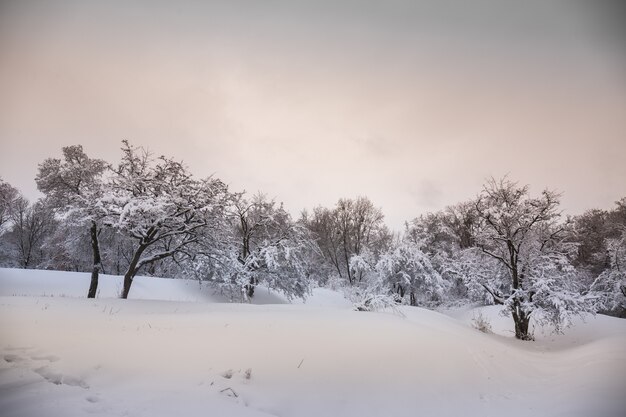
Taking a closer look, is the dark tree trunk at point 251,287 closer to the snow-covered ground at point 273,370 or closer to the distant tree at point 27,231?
the snow-covered ground at point 273,370

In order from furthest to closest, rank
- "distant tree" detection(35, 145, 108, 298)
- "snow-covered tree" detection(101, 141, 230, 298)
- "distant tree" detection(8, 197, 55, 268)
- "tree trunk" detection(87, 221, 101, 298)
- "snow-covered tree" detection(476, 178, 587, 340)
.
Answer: "distant tree" detection(8, 197, 55, 268)
"distant tree" detection(35, 145, 108, 298)
"snow-covered tree" detection(476, 178, 587, 340)
"tree trunk" detection(87, 221, 101, 298)
"snow-covered tree" detection(101, 141, 230, 298)

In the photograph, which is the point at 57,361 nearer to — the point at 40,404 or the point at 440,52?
the point at 40,404

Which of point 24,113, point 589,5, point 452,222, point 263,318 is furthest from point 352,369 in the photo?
point 452,222

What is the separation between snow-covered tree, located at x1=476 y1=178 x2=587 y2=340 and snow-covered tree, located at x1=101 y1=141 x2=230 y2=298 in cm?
1454

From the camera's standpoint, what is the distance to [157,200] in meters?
13.0

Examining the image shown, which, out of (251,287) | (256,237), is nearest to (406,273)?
(256,237)

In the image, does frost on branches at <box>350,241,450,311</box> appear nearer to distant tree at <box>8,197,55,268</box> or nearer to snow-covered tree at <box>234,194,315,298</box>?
snow-covered tree at <box>234,194,315,298</box>

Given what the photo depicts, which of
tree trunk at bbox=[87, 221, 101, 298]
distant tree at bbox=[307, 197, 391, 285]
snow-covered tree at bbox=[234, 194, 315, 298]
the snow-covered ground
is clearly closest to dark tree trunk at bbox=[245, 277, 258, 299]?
snow-covered tree at bbox=[234, 194, 315, 298]

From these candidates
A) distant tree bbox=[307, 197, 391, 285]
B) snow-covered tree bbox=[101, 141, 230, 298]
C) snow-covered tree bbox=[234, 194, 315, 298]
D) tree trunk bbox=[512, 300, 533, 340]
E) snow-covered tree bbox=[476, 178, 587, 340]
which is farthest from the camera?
distant tree bbox=[307, 197, 391, 285]

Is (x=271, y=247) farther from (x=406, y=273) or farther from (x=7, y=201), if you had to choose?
(x=7, y=201)

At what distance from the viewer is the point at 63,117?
43.3 feet

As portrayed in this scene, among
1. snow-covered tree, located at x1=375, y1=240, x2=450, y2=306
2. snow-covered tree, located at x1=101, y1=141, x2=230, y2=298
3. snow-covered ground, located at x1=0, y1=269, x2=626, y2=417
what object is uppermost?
snow-covered tree, located at x1=101, y1=141, x2=230, y2=298

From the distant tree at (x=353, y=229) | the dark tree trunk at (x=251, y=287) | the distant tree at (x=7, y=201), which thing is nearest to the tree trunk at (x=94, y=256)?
the dark tree trunk at (x=251, y=287)

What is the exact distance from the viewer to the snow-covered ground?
4.05 meters
